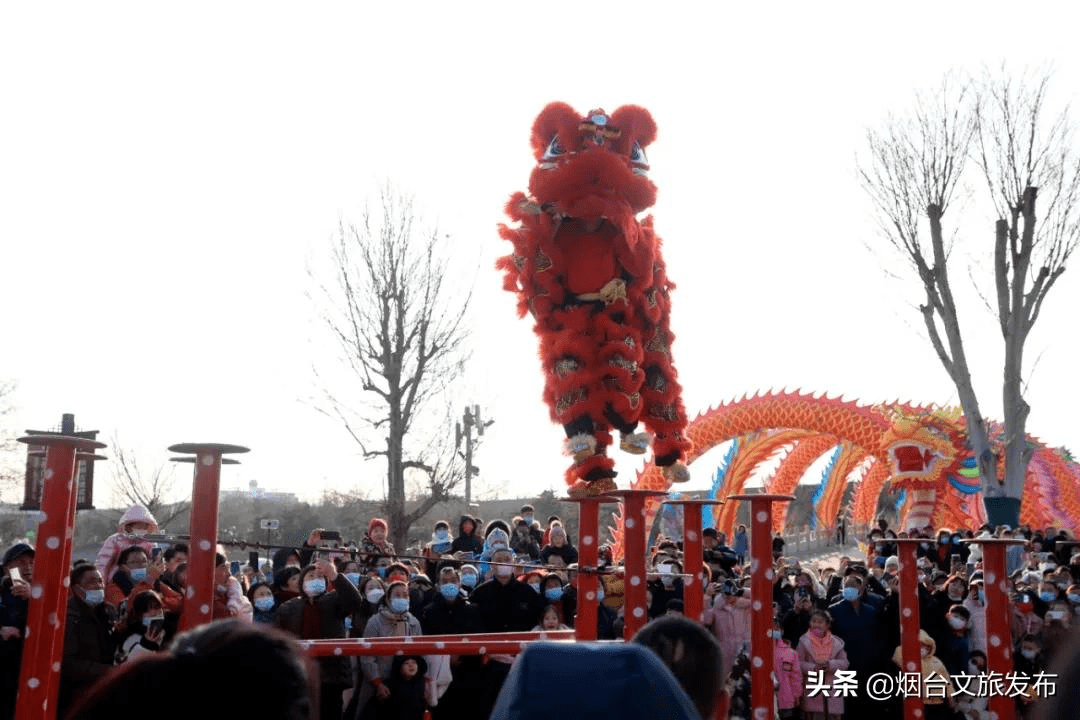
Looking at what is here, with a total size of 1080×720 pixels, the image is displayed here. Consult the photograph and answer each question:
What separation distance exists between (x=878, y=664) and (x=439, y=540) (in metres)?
3.74

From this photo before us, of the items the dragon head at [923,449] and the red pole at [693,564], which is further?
the dragon head at [923,449]

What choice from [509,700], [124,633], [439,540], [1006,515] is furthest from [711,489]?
[509,700]

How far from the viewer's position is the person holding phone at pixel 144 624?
547 cm

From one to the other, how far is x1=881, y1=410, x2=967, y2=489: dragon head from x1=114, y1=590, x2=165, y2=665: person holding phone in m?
14.4

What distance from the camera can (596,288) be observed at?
7.18 meters

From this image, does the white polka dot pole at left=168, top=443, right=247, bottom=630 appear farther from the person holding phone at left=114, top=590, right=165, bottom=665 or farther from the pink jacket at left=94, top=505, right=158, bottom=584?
the pink jacket at left=94, top=505, right=158, bottom=584

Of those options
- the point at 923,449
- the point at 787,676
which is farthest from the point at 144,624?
the point at 923,449

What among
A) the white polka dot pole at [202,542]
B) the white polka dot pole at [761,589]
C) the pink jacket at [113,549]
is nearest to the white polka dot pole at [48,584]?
the white polka dot pole at [202,542]

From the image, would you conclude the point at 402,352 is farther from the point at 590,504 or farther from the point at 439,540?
the point at 590,504

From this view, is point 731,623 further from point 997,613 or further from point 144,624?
point 144,624

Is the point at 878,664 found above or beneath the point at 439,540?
beneath

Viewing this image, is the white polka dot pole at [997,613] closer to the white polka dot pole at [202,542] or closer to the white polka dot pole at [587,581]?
the white polka dot pole at [587,581]

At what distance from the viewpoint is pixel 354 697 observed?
694 centimetres

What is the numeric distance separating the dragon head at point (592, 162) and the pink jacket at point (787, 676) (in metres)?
3.14
